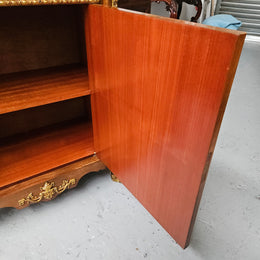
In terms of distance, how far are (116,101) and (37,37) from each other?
0.48m

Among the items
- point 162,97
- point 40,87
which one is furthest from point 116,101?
point 40,87

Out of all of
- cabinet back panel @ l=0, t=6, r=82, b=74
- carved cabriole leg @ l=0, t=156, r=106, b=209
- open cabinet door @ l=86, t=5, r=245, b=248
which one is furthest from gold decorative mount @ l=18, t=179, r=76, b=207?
cabinet back panel @ l=0, t=6, r=82, b=74

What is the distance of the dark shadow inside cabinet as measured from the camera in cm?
80

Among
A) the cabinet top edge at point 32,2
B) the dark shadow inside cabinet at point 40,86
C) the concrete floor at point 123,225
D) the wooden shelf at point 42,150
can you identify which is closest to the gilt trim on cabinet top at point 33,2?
the cabinet top edge at point 32,2

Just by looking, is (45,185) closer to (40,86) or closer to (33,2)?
(40,86)

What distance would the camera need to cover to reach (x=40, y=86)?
2.69ft

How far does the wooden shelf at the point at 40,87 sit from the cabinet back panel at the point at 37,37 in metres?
0.05

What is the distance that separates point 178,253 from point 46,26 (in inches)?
37.0

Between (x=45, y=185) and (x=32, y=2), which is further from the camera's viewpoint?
(x=45, y=185)

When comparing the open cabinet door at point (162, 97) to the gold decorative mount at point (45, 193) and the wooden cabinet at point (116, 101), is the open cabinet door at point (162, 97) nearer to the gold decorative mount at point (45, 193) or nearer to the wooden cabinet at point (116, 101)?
the wooden cabinet at point (116, 101)

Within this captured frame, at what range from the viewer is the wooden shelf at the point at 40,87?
727 millimetres

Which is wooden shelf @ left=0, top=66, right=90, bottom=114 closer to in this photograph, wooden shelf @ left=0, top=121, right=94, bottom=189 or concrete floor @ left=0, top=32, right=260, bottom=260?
wooden shelf @ left=0, top=121, right=94, bottom=189

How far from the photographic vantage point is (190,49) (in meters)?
0.41

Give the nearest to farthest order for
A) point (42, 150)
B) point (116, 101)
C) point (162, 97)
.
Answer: point (162, 97)
point (116, 101)
point (42, 150)
